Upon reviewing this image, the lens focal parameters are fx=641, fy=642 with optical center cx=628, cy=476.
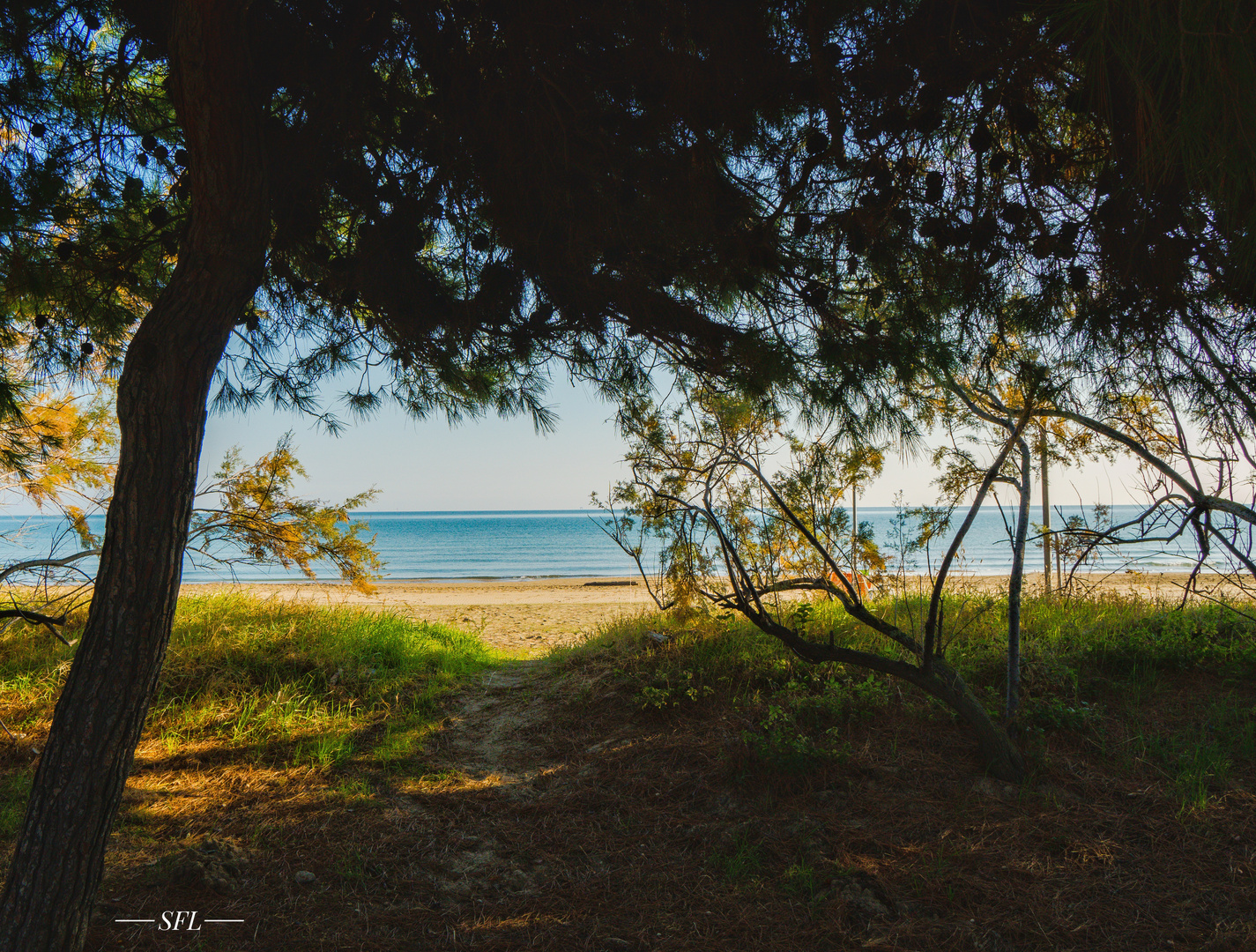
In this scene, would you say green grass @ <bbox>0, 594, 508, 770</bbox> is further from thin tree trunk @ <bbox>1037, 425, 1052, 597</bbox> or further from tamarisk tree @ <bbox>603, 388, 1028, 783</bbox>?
thin tree trunk @ <bbox>1037, 425, 1052, 597</bbox>

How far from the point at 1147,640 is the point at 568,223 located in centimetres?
451

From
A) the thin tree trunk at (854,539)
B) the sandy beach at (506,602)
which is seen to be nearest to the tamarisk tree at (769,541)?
the thin tree trunk at (854,539)

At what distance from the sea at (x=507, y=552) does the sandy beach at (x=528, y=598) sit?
38 centimetres

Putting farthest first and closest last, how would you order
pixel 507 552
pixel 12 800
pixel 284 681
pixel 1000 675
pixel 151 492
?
pixel 507 552
pixel 284 681
pixel 1000 675
pixel 12 800
pixel 151 492

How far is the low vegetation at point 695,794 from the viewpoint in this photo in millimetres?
2271

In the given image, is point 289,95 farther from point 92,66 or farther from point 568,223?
point 568,223

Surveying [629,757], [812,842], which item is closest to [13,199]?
[629,757]

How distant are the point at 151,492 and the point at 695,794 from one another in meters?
2.68

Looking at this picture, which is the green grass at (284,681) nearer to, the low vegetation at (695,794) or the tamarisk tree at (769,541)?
the low vegetation at (695,794)

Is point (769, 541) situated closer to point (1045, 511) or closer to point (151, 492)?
point (1045, 511)

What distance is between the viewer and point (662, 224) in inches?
97.4

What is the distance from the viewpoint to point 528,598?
14211 millimetres

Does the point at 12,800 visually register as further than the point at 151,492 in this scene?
Yes

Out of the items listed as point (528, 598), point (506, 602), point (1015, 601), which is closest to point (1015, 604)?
point (1015, 601)
